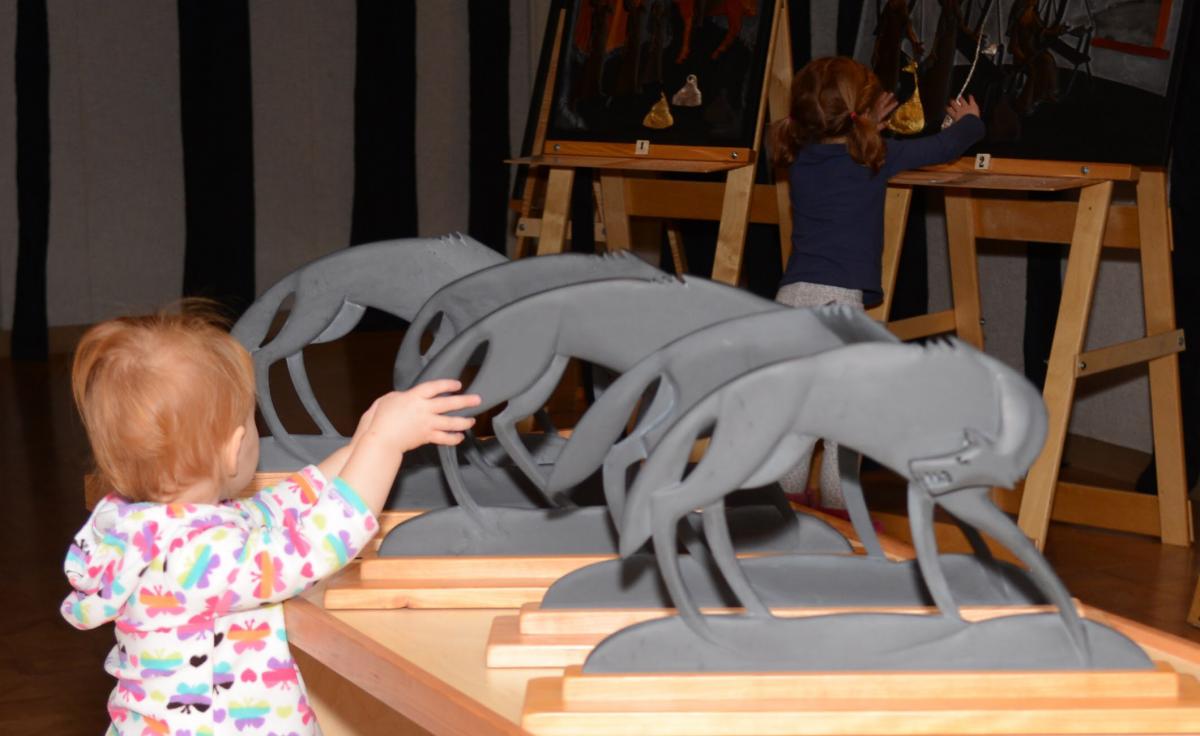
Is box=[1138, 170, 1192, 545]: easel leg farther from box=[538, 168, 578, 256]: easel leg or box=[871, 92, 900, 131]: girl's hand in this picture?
box=[538, 168, 578, 256]: easel leg

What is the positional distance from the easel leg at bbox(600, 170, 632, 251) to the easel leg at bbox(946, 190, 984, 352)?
933 millimetres

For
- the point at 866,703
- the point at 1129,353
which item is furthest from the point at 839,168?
the point at 866,703

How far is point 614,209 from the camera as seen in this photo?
404 cm

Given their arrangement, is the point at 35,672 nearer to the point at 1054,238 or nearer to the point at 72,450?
the point at 72,450

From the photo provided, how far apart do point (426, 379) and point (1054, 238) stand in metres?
2.24

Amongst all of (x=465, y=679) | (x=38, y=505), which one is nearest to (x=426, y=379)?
(x=465, y=679)

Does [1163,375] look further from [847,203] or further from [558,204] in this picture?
[558,204]

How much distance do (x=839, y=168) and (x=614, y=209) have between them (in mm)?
900

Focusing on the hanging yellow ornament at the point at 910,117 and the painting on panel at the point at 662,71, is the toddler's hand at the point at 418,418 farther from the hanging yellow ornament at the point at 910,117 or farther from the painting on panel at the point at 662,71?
the hanging yellow ornament at the point at 910,117

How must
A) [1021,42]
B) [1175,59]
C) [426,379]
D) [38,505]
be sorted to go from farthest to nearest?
1. [38,505]
2. [1021,42]
3. [1175,59]
4. [426,379]

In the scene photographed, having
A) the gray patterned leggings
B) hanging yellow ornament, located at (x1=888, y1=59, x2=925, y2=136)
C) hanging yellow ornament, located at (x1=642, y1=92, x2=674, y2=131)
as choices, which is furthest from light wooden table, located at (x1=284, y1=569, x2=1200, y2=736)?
hanging yellow ornament, located at (x1=642, y1=92, x2=674, y2=131)

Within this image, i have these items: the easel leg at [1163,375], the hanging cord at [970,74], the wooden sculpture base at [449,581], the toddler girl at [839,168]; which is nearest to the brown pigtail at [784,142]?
the toddler girl at [839,168]

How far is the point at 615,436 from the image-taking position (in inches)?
52.4

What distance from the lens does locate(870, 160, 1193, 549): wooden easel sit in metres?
3.01
